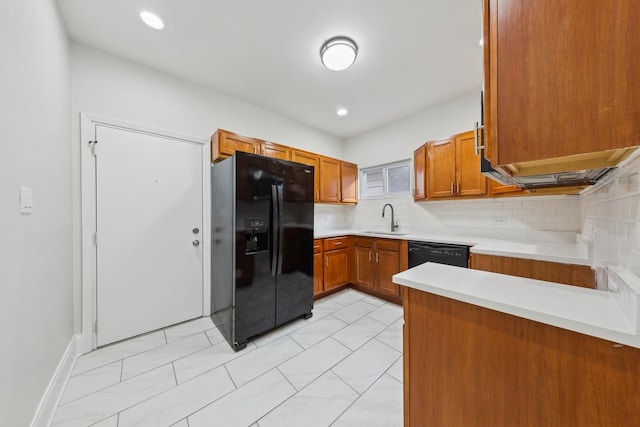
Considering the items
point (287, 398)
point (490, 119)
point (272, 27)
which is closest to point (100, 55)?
point (272, 27)

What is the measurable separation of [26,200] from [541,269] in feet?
10.7

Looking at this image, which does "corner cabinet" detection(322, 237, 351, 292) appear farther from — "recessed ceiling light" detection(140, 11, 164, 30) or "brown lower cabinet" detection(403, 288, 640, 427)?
"recessed ceiling light" detection(140, 11, 164, 30)

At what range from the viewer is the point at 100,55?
6.92 ft

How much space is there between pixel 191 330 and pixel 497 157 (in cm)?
292

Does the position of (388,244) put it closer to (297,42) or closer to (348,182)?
(348,182)

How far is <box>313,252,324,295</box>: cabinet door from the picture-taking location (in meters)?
3.09

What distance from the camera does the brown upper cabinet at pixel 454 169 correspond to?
2607 mm

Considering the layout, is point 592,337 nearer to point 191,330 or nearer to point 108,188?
point 191,330

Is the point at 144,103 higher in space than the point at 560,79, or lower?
higher

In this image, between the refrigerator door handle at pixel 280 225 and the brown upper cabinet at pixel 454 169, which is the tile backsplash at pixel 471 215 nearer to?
the brown upper cabinet at pixel 454 169

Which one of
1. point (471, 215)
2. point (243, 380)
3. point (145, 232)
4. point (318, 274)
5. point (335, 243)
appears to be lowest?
point (243, 380)

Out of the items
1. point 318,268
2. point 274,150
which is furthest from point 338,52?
point 318,268

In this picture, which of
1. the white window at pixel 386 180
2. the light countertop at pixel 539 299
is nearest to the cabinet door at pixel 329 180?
the white window at pixel 386 180

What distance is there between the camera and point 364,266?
3.34 metres
